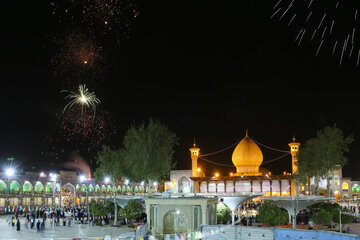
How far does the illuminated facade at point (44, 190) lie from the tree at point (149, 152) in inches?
429

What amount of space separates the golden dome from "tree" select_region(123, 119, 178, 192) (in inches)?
1177

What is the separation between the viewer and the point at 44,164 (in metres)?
76.2

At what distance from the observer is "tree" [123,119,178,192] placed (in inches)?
1727

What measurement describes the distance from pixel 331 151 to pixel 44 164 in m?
55.7

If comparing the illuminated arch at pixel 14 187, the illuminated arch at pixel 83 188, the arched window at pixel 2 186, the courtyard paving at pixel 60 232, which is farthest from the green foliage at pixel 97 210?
the illuminated arch at pixel 83 188

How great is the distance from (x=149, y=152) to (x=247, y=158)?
31.8 m

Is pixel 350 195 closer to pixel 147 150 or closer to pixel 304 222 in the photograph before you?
pixel 304 222

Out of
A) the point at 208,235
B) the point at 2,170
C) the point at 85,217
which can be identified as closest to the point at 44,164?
the point at 2,170

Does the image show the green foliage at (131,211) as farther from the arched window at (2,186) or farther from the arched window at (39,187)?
the arched window at (39,187)

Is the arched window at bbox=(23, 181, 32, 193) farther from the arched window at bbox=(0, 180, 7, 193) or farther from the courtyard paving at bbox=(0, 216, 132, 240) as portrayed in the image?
the courtyard paving at bbox=(0, 216, 132, 240)

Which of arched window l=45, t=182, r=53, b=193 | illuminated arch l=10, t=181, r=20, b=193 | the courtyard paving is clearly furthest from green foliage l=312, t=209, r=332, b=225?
arched window l=45, t=182, r=53, b=193

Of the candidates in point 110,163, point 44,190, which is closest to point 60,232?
point 110,163

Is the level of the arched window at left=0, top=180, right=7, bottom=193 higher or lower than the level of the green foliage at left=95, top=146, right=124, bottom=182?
lower

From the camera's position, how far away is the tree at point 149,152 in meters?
43.9
